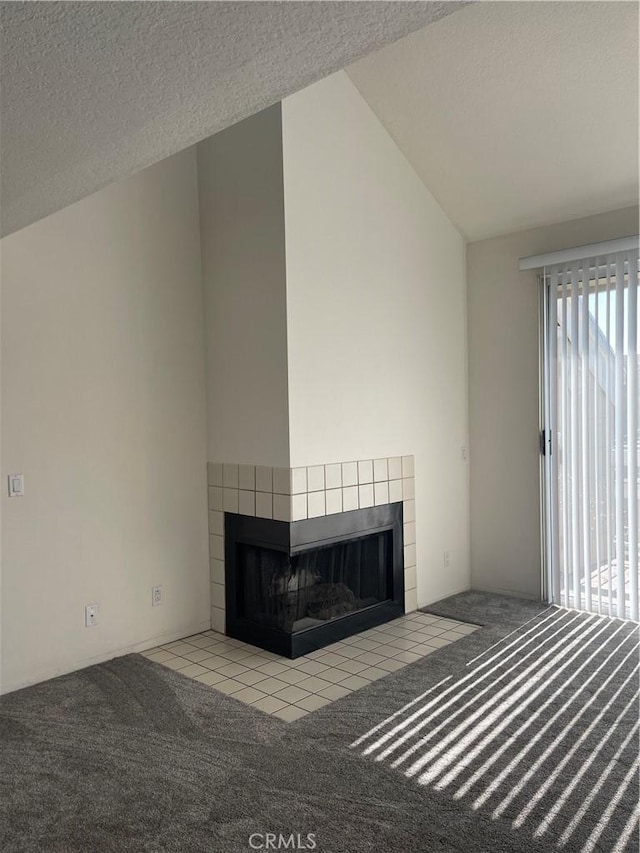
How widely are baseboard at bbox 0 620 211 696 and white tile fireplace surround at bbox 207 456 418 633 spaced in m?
0.15

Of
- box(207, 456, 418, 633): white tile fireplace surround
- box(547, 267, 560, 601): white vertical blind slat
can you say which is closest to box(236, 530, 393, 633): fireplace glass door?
box(207, 456, 418, 633): white tile fireplace surround

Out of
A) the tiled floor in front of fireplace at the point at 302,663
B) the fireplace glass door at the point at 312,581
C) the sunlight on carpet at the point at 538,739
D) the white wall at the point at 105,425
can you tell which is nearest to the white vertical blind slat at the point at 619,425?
the sunlight on carpet at the point at 538,739

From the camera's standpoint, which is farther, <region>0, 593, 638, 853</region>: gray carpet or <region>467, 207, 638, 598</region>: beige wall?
<region>467, 207, 638, 598</region>: beige wall

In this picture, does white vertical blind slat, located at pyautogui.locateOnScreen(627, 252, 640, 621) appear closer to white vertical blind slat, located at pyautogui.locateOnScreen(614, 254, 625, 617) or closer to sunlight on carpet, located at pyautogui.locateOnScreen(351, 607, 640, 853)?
white vertical blind slat, located at pyautogui.locateOnScreen(614, 254, 625, 617)

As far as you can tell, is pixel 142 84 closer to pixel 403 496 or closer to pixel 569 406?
pixel 403 496

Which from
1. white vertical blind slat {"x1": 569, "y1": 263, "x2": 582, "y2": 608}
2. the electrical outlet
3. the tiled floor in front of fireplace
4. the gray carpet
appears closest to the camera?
the gray carpet

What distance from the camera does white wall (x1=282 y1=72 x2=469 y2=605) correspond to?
3500mm

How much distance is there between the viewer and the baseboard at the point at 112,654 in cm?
311

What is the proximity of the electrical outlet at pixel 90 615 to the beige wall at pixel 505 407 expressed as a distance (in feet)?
8.58

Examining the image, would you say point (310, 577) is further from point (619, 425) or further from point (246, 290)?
point (619, 425)

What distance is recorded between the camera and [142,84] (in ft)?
4.00

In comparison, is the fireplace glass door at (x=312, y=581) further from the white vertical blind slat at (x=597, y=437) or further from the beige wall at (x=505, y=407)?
the white vertical blind slat at (x=597, y=437)

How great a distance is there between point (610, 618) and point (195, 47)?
3910 millimetres

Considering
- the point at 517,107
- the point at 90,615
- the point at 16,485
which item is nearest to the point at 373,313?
the point at 517,107
